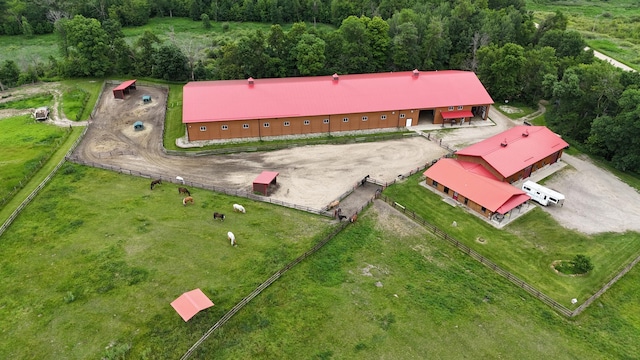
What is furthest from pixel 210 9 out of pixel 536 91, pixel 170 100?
pixel 536 91

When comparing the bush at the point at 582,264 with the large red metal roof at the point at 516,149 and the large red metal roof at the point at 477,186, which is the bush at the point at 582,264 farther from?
the large red metal roof at the point at 516,149

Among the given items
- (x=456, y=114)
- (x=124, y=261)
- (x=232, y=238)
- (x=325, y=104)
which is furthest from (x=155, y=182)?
(x=456, y=114)

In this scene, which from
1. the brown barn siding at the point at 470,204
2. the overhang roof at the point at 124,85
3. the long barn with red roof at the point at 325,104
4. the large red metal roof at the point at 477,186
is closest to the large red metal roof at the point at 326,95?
the long barn with red roof at the point at 325,104

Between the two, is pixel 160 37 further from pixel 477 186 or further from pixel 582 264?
pixel 582 264

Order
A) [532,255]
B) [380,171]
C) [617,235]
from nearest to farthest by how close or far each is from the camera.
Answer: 1. [532,255]
2. [617,235]
3. [380,171]

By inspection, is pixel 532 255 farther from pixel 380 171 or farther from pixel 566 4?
pixel 566 4

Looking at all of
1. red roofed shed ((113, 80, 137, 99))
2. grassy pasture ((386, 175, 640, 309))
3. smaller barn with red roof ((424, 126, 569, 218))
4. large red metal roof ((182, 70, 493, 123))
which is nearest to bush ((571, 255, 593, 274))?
grassy pasture ((386, 175, 640, 309))
